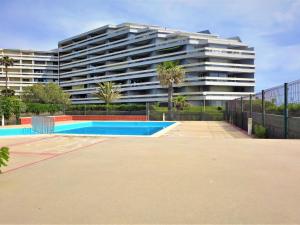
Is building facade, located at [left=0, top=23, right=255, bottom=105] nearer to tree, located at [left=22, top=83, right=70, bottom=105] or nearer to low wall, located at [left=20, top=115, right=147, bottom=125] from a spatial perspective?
tree, located at [left=22, top=83, right=70, bottom=105]

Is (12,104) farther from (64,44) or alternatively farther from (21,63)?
(64,44)

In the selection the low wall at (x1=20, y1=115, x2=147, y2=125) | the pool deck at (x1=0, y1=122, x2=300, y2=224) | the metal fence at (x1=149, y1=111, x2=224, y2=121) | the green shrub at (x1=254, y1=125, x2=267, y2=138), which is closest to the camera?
the pool deck at (x1=0, y1=122, x2=300, y2=224)

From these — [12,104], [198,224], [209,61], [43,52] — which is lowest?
[198,224]

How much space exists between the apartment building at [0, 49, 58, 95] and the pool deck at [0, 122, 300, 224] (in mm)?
104188

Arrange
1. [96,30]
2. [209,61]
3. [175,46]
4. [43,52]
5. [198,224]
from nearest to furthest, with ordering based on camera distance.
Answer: [198,224], [209,61], [175,46], [96,30], [43,52]

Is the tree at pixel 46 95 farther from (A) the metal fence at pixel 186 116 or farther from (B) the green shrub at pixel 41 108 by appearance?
(A) the metal fence at pixel 186 116

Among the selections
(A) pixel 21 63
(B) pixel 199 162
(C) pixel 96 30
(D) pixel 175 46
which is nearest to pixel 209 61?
(D) pixel 175 46

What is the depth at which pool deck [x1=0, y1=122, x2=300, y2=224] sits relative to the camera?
4652mm

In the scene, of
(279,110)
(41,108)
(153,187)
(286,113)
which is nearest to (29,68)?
(41,108)

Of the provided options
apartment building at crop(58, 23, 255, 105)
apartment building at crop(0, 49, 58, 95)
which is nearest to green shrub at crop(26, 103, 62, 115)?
apartment building at crop(58, 23, 255, 105)

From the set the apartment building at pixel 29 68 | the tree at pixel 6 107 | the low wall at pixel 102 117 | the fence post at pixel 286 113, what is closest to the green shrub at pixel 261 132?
the fence post at pixel 286 113

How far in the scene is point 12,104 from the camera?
3111cm

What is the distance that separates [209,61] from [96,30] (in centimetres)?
4446

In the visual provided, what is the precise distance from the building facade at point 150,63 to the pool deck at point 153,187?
215 feet
